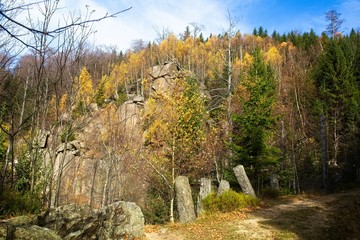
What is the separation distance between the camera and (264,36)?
70625mm

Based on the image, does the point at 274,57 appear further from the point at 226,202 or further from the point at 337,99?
the point at 226,202

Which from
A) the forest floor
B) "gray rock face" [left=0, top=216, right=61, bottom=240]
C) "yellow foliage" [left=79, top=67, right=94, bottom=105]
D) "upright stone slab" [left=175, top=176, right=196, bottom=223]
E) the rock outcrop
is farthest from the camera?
"upright stone slab" [left=175, top=176, right=196, bottom=223]

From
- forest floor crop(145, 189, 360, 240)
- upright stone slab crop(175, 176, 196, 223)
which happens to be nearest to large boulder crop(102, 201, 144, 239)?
forest floor crop(145, 189, 360, 240)

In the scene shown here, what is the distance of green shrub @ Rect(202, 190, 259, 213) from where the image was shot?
1285cm

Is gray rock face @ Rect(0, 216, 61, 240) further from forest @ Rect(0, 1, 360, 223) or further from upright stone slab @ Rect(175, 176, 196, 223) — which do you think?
upright stone slab @ Rect(175, 176, 196, 223)

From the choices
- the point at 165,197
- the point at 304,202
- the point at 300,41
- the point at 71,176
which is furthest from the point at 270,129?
the point at 300,41

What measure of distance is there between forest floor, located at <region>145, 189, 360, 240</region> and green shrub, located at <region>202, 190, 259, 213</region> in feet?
1.49

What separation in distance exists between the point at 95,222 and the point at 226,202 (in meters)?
6.22

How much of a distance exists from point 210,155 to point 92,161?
15378 millimetres

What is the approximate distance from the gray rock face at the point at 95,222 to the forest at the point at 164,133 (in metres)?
0.44

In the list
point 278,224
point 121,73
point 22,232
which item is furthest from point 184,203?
point 121,73

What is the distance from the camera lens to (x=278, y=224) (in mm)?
10211

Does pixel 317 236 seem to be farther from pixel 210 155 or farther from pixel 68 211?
pixel 210 155

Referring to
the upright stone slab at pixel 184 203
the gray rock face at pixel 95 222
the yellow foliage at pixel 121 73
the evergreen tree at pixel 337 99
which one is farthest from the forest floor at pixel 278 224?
the yellow foliage at pixel 121 73
